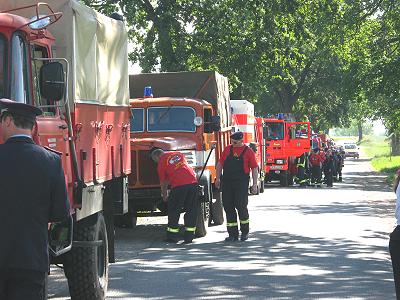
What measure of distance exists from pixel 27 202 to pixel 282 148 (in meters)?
35.6

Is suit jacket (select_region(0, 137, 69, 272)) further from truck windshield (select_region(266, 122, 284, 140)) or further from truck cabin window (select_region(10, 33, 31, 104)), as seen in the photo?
truck windshield (select_region(266, 122, 284, 140))

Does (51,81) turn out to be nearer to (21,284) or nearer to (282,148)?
(21,284)

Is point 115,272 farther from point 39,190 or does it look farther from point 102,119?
point 39,190

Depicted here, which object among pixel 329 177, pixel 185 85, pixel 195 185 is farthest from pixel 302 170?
pixel 195 185

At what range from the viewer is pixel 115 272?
12.9 meters

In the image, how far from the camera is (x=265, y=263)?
1370 cm

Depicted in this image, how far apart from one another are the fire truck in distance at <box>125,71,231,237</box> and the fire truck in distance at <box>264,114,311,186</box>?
Result: 62.7 ft

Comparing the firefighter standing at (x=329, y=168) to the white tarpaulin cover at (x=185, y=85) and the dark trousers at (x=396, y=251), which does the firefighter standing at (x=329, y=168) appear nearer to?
the white tarpaulin cover at (x=185, y=85)

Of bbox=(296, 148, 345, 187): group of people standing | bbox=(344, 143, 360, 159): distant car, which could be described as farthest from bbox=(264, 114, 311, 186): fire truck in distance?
bbox=(344, 143, 360, 159): distant car

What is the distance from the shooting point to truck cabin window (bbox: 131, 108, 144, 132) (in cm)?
1870

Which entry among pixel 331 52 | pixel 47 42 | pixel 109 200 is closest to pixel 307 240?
pixel 109 200

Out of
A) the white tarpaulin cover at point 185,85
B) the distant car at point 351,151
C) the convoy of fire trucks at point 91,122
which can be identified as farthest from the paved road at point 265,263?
the distant car at point 351,151

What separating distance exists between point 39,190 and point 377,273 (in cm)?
745

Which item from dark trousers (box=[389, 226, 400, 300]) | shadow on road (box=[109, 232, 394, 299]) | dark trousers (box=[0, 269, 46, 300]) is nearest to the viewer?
dark trousers (box=[0, 269, 46, 300])
